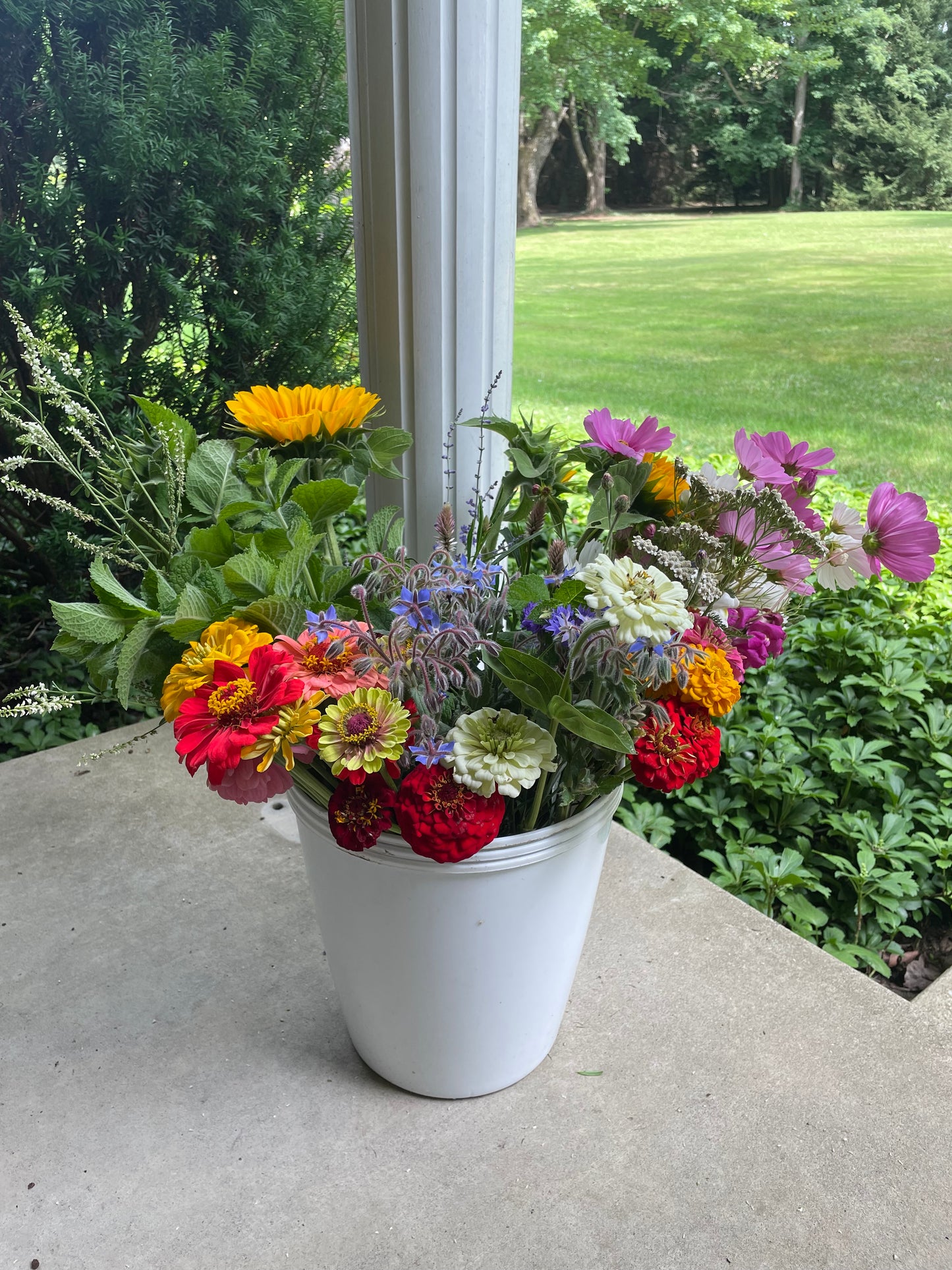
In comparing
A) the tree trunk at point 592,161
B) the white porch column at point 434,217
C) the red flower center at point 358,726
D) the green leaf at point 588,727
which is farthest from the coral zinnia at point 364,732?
the tree trunk at point 592,161

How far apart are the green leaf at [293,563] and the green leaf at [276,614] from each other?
15 millimetres

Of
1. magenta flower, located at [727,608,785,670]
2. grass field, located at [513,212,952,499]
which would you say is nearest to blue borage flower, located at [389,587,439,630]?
magenta flower, located at [727,608,785,670]

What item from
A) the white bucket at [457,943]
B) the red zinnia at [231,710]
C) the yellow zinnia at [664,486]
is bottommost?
the white bucket at [457,943]

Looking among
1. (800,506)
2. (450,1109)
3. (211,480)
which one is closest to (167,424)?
(211,480)

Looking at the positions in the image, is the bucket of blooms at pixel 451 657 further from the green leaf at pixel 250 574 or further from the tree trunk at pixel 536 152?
the tree trunk at pixel 536 152

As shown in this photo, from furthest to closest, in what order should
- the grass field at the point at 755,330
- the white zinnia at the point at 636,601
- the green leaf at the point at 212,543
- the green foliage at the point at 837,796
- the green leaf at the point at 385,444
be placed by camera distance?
the grass field at the point at 755,330
the green foliage at the point at 837,796
the green leaf at the point at 385,444
the green leaf at the point at 212,543
the white zinnia at the point at 636,601

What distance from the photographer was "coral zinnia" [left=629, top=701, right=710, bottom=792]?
2.69 feet

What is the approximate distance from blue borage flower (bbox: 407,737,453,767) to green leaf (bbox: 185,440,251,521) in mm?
380

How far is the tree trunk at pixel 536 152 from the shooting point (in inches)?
102

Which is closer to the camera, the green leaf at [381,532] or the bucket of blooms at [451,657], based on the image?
the bucket of blooms at [451,657]

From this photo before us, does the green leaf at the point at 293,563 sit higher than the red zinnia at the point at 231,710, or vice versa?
the green leaf at the point at 293,563

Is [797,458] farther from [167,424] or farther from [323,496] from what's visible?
[167,424]

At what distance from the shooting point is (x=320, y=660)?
2.52ft

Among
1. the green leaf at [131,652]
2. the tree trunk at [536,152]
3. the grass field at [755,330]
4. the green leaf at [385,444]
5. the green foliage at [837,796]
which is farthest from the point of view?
the grass field at [755,330]
